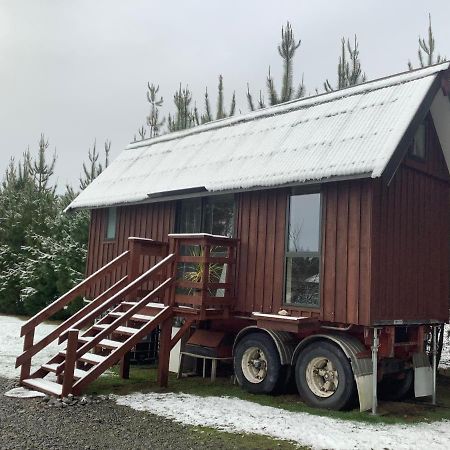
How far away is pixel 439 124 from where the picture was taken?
10.1m

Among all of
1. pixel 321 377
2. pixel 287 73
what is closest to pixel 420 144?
pixel 321 377

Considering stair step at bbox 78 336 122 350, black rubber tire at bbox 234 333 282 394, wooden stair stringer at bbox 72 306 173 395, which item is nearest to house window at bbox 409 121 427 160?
black rubber tire at bbox 234 333 282 394

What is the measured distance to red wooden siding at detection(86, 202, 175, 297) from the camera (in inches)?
464

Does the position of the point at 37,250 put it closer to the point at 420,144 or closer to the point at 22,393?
the point at 22,393

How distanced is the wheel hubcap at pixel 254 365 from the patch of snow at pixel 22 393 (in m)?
3.37

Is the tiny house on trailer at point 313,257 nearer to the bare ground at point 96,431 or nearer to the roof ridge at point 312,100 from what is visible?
the roof ridge at point 312,100

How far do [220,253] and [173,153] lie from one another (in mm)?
3677

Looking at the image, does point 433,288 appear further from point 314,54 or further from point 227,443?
point 314,54

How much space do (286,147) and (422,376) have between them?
4.64 meters

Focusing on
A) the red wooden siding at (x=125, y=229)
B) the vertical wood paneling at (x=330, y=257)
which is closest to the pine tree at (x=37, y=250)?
the red wooden siding at (x=125, y=229)

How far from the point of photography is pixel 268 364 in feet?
29.6

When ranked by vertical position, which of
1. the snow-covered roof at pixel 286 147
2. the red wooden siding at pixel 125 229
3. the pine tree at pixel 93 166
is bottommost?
the red wooden siding at pixel 125 229

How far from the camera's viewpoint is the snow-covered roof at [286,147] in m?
8.58

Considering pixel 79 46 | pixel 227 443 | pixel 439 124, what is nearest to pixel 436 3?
pixel 439 124
